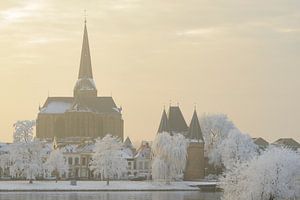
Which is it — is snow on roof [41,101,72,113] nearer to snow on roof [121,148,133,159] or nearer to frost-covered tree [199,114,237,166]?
snow on roof [121,148,133,159]

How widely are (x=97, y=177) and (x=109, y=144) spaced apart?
1646cm

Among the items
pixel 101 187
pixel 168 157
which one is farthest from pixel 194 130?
pixel 101 187

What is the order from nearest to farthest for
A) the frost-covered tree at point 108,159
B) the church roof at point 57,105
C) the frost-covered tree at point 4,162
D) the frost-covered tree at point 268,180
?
1. the frost-covered tree at point 268,180
2. the frost-covered tree at point 108,159
3. the frost-covered tree at point 4,162
4. the church roof at point 57,105

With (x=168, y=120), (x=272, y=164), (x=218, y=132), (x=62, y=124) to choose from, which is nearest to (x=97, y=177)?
(x=168, y=120)

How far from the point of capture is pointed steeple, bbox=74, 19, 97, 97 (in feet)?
547

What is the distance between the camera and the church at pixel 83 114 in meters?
160

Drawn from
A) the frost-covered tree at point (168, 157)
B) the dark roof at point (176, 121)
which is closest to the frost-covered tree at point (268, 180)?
the frost-covered tree at point (168, 157)

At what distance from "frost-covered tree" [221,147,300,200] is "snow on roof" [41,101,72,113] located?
114 m

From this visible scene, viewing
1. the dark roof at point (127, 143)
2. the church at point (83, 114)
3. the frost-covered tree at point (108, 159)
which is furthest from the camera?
the dark roof at point (127, 143)

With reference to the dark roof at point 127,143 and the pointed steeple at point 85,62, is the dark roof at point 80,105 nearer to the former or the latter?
the pointed steeple at point 85,62

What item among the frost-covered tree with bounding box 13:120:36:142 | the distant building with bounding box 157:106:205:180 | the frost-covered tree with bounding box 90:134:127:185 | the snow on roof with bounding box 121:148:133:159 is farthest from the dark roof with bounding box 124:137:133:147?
the frost-covered tree with bounding box 13:120:36:142

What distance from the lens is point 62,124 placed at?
163 meters

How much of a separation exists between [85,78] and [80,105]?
29.6 feet

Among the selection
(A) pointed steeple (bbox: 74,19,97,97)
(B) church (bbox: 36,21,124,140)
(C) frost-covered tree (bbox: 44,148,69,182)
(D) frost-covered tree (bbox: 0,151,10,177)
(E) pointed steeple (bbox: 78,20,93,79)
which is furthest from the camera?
(E) pointed steeple (bbox: 78,20,93,79)
